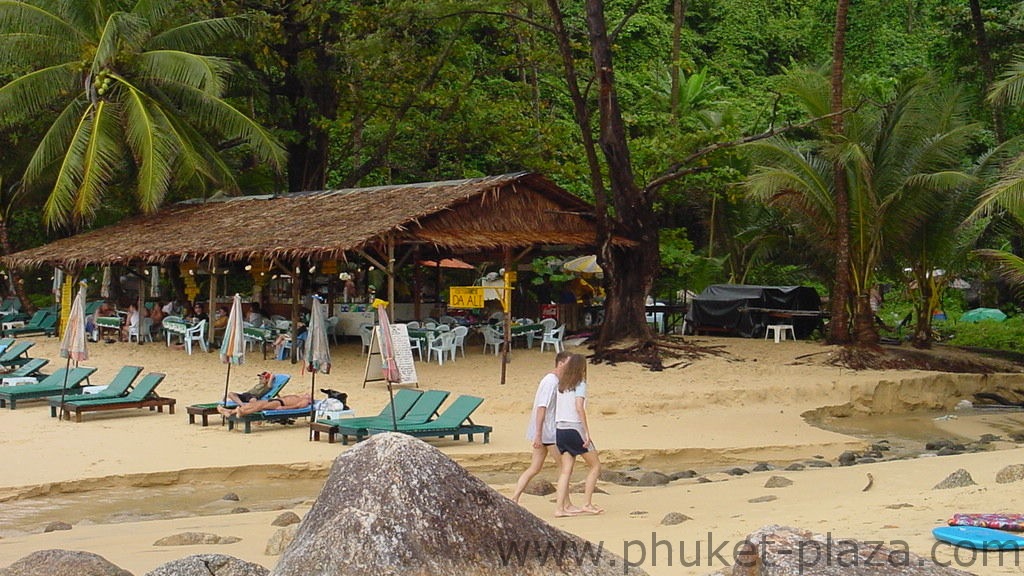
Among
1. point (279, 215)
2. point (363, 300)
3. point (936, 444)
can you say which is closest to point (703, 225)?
point (363, 300)

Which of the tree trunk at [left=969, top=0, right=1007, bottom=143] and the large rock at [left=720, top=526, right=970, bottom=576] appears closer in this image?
the large rock at [left=720, top=526, right=970, bottom=576]

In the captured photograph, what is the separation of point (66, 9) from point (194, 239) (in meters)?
6.66

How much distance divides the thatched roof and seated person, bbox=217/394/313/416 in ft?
11.7

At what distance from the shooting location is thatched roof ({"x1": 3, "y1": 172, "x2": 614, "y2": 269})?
19.2 m

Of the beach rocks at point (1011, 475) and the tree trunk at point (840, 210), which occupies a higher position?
the tree trunk at point (840, 210)

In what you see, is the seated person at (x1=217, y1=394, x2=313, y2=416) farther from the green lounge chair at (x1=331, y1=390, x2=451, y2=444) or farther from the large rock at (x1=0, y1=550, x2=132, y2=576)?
the large rock at (x1=0, y1=550, x2=132, y2=576)

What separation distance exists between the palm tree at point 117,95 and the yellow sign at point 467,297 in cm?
742

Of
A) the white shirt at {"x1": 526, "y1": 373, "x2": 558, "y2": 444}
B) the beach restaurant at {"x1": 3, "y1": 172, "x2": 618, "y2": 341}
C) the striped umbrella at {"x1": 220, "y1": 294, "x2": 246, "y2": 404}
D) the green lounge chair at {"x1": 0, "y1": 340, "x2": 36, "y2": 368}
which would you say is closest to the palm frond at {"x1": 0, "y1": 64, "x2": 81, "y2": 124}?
the beach restaurant at {"x1": 3, "y1": 172, "x2": 618, "y2": 341}

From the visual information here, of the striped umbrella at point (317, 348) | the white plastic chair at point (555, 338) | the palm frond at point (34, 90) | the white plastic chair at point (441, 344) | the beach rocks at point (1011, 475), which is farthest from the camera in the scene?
the palm frond at point (34, 90)

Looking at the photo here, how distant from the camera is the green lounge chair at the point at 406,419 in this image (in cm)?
1343

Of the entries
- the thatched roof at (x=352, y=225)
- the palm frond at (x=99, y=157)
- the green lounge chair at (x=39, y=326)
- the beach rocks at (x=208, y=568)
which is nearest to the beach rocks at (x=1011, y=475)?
the beach rocks at (x=208, y=568)

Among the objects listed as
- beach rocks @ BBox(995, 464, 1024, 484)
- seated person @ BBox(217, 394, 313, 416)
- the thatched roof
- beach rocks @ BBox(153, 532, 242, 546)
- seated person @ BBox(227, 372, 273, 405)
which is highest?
the thatched roof

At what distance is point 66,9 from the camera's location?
24.3m

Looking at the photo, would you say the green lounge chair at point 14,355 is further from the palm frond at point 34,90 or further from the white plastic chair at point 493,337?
the white plastic chair at point 493,337
